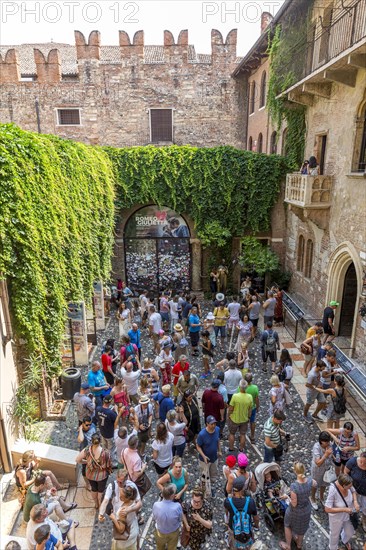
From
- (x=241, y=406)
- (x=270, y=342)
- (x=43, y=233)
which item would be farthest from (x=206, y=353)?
(x=43, y=233)

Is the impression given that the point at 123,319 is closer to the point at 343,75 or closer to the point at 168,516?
the point at 168,516

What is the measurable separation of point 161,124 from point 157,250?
8.54 metres

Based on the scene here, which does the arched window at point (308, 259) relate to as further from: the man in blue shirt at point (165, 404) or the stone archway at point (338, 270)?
the man in blue shirt at point (165, 404)

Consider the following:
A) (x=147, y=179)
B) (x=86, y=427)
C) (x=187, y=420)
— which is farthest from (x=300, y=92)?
(x=86, y=427)

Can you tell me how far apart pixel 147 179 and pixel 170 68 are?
8045 mm

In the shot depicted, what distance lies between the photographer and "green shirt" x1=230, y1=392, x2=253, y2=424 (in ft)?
23.8

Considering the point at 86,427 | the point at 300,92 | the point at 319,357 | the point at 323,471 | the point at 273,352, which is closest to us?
the point at 323,471

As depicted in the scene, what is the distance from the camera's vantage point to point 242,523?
16.4ft

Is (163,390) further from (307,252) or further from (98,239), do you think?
(307,252)

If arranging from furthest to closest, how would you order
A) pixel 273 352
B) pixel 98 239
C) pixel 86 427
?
pixel 98 239, pixel 273 352, pixel 86 427

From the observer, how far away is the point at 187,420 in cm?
721

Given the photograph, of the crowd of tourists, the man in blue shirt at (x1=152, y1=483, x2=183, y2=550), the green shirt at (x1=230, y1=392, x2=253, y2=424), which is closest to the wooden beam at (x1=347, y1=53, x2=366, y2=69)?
the crowd of tourists

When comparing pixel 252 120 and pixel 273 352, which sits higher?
pixel 252 120

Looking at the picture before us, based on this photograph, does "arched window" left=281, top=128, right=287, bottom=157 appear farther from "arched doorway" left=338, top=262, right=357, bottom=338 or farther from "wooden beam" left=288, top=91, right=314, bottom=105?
"arched doorway" left=338, top=262, right=357, bottom=338
